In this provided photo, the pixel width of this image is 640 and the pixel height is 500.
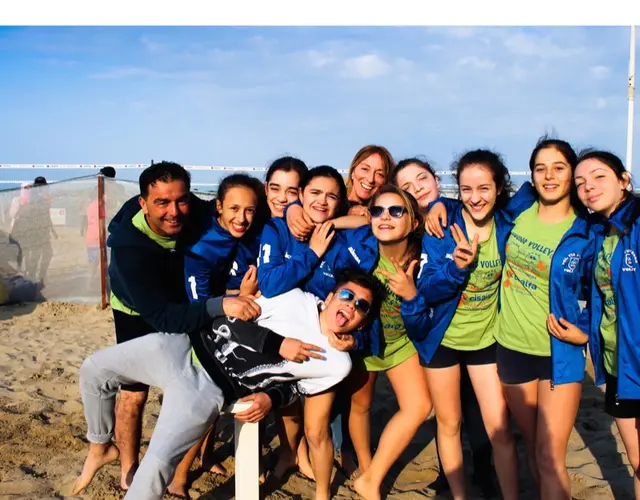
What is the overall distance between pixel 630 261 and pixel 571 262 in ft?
0.87

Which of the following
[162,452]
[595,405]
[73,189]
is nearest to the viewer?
[162,452]

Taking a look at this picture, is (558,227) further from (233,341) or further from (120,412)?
(120,412)

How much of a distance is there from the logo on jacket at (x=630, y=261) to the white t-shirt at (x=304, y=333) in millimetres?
1484

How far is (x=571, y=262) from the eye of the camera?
295 centimetres

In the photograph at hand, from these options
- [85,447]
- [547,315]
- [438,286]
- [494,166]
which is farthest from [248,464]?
[494,166]

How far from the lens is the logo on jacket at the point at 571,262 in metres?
2.94

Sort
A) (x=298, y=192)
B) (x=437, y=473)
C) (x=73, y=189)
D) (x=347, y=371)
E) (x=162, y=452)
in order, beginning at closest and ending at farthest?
(x=162, y=452), (x=347, y=371), (x=298, y=192), (x=437, y=473), (x=73, y=189)

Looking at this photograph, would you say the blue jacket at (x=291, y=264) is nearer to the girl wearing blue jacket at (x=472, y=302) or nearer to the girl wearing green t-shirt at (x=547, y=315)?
the girl wearing blue jacket at (x=472, y=302)

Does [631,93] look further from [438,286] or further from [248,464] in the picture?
[248,464]

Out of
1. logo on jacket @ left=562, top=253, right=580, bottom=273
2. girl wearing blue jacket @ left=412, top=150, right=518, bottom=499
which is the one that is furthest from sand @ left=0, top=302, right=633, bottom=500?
logo on jacket @ left=562, top=253, right=580, bottom=273

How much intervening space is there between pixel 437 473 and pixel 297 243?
216 cm

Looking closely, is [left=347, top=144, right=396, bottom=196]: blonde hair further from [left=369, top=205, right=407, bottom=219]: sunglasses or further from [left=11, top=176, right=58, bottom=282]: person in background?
[left=11, top=176, right=58, bottom=282]: person in background

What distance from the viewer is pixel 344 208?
380cm
